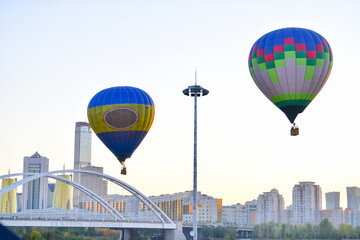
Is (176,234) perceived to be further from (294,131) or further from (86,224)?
(294,131)

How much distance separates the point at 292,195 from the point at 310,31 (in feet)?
519

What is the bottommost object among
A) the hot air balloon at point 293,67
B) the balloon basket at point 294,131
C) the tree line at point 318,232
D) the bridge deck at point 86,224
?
the tree line at point 318,232

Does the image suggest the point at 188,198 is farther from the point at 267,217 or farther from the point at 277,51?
the point at 277,51

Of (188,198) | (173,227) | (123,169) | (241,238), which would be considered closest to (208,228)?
(241,238)

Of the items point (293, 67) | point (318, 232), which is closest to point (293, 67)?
point (293, 67)

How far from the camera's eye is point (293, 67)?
135 ft

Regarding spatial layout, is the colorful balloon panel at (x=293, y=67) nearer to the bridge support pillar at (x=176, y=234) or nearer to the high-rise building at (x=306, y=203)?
the bridge support pillar at (x=176, y=234)

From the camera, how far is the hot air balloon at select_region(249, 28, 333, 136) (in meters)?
41.3

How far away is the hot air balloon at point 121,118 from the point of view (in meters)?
53.1

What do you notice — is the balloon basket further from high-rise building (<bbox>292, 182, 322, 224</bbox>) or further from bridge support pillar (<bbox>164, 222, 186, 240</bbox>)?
high-rise building (<bbox>292, 182, 322, 224</bbox>)

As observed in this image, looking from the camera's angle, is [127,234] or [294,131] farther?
[127,234]

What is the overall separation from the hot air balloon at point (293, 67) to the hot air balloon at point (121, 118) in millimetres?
15066

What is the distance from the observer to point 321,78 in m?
42.0

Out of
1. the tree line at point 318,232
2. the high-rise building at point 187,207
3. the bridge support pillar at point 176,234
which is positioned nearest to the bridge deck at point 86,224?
the bridge support pillar at point 176,234
